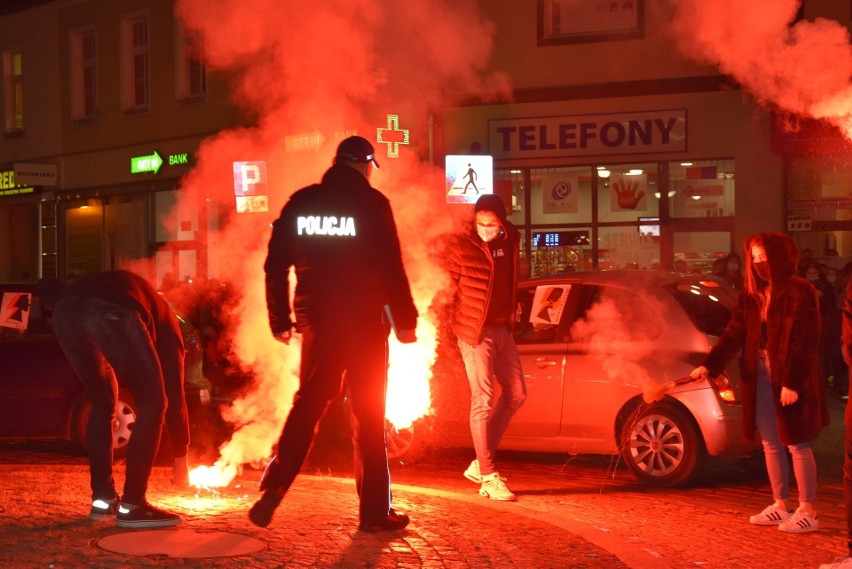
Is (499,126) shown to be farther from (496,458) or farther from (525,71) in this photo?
(496,458)

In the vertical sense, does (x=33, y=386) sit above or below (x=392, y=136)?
below

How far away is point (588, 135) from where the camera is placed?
2083 cm

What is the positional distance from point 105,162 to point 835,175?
16822 mm

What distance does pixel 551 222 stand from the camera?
21406 mm

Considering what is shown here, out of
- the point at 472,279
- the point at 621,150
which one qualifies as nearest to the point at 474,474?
the point at 472,279

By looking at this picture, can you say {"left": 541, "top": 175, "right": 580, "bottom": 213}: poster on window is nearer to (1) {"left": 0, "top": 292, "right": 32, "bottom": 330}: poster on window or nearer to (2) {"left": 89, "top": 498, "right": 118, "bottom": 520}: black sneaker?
(1) {"left": 0, "top": 292, "right": 32, "bottom": 330}: poster on window

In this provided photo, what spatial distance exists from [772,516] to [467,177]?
452 inches

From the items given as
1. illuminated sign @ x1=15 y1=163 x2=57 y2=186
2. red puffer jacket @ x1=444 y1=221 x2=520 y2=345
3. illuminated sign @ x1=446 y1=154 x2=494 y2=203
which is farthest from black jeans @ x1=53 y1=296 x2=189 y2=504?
illuminated sign @ x1=15 y1=163 x2=57 y2=186

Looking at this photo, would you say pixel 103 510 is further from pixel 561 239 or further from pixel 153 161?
pixel 153 161

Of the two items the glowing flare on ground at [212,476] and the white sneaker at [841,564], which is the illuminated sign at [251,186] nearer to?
the glowing flare on ground at [212,476]

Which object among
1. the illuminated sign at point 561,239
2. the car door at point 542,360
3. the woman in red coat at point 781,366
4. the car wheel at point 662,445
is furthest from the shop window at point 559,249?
the woman in red coat at point 781,366

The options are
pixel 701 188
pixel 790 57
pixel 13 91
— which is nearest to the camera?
pixel 790 57

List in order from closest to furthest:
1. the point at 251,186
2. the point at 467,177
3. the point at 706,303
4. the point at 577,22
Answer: the point at 706,303, the point at 251,186, the point at 467,177, the point at 577,22

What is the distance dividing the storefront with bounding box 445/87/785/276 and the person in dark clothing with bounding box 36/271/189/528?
14.5 metres
